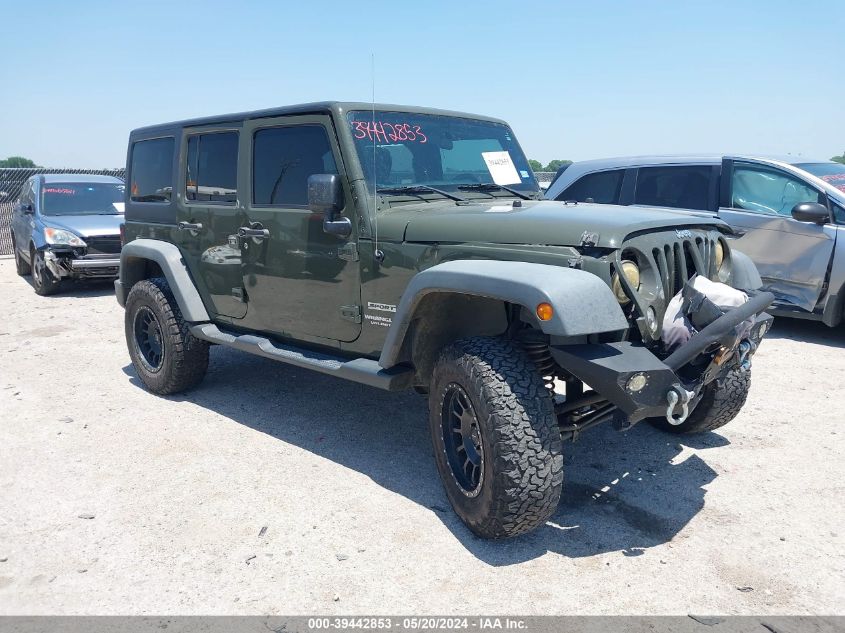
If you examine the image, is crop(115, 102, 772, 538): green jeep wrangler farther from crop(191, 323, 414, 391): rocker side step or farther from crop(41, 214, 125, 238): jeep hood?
crop(41, 214, 125, 238): jeep hood

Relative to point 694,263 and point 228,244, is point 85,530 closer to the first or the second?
point 228,244

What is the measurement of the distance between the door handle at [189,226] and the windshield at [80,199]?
6494 millimetres

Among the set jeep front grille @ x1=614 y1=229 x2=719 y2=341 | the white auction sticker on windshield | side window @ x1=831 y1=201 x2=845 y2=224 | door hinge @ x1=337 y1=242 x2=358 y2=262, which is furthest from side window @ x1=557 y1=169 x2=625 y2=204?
door hinge @ x1=337 y1=242 x2=358 y2=262

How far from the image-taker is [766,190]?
679cm

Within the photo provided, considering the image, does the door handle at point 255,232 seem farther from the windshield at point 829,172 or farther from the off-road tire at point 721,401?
the windshield at point 829,172

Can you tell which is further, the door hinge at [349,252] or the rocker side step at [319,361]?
the door hinge at [349,252]

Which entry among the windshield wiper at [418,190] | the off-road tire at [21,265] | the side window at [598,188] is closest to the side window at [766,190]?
the side window at [598,188]

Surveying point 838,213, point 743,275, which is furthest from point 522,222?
point 838,213

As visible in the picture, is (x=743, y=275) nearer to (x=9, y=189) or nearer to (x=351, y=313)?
(x=351, y=313)

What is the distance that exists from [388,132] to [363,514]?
6.94 ft

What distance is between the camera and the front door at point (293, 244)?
3.91 meters

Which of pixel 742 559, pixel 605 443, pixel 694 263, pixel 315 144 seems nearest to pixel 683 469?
pixel 605 443
